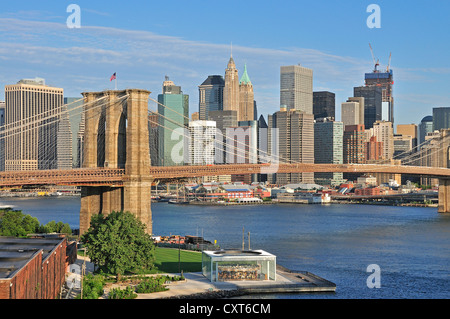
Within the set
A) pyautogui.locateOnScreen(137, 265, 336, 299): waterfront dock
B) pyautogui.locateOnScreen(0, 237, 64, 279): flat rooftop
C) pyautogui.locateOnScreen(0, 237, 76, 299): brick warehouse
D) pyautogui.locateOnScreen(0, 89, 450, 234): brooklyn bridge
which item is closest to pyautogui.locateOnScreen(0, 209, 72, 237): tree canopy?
pyautogui.locateOnScreen(0, 89, 450, 234): brooklyn bridge

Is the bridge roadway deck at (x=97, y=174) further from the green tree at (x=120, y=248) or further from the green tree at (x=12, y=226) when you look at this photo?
the green tree at (x=120, y=248)

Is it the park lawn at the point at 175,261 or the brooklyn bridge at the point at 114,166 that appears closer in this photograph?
the park lawn at the point at 175,261

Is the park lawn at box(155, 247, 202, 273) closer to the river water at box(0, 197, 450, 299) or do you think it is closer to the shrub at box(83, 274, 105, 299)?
the river water at box(0, 197, 450, 299)

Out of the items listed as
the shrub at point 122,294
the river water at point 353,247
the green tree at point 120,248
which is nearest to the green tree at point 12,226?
the green tree at point 120,248

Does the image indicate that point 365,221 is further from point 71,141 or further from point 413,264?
point 71,141

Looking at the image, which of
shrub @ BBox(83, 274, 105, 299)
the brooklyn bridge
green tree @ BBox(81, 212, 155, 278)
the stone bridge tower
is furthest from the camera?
the stone bridge tower

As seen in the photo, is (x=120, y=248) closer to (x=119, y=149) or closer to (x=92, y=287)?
(x=92, y=287)

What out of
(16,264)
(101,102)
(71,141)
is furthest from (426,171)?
(71,141)
